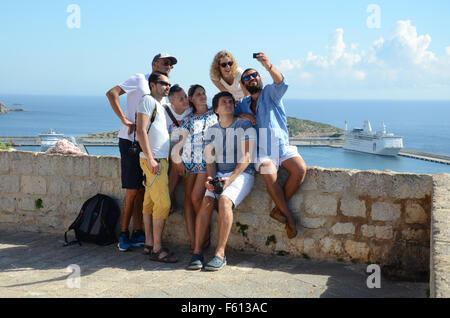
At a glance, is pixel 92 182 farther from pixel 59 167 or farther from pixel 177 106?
pixel 177 106

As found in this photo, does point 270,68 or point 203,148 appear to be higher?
point 270,68

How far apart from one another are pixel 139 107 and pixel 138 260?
4.88 ft

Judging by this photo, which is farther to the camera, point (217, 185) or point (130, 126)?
point (130, 126)

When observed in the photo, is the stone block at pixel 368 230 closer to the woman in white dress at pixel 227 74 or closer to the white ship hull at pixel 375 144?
the woman in white dress at pixel 227 74

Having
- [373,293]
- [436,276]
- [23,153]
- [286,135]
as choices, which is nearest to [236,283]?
[373,293]

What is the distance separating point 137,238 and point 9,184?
1915 mm

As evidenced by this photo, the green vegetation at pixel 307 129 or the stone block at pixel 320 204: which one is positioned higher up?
the green vegetation at pixel 307 129

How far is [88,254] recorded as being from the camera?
459cm

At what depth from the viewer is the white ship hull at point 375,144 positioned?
78250 millimetres

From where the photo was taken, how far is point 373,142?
80938 millimetres

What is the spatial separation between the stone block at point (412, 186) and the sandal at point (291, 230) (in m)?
1.01

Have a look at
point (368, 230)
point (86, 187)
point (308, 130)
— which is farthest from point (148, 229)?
point (308, 130)

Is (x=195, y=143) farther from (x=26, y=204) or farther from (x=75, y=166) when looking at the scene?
(x=26, y=204)

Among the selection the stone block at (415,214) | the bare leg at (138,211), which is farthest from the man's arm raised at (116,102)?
the stone block at (415,214)
